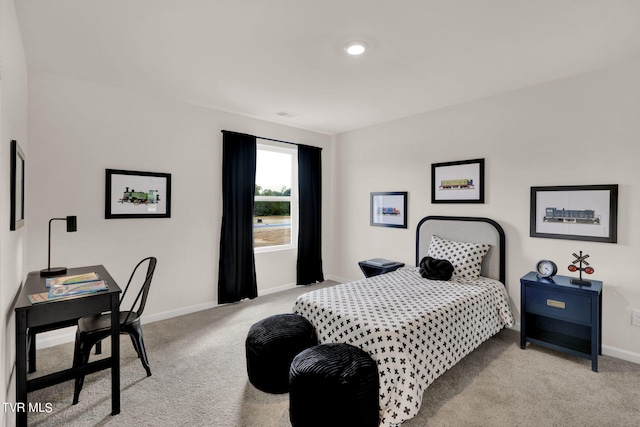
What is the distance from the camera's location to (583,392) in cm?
225

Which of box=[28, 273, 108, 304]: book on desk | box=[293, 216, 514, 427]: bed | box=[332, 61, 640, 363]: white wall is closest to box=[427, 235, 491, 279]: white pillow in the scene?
box=[293, 216, 514, 427]: bed

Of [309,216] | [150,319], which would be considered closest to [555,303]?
[309,216]

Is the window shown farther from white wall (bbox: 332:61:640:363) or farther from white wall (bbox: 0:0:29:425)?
white wall (bbox: 0:0:29:425)

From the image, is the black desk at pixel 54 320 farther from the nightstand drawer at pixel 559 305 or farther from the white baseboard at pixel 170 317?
the nightstand drawer at pixel 559 305

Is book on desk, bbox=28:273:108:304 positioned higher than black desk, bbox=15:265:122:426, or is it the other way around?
book on desk, bbox=28:273:108:304

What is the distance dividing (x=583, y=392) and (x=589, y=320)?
571 millimetres

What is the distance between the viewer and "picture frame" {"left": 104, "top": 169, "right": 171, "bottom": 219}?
3229mm

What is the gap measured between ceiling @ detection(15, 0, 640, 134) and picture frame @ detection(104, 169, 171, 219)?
0.89m

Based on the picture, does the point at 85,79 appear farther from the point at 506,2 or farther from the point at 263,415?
the point at 506,2

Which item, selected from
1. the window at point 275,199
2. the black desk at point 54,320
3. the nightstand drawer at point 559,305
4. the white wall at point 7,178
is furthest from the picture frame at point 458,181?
the white wall at point 7,178

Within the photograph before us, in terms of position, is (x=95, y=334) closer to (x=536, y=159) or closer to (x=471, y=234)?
(x=471, y=234)

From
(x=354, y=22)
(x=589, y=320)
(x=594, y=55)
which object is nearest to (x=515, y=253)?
(x=589, y=320)

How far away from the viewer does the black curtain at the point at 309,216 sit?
4922 mm

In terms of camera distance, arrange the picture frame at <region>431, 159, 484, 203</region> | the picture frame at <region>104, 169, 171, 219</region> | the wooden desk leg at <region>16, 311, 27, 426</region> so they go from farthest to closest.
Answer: the picture frame at <region>431, 159, 484, 203</region>
the picture frame at <region>104, 169, 171, 219</region>
the wooden desk leg at <region>16, 311, 27, 426</region>
